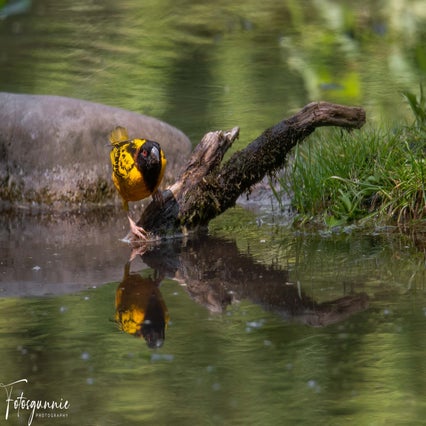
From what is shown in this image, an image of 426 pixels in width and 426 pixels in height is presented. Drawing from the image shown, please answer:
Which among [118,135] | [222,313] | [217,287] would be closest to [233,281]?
[217,287]

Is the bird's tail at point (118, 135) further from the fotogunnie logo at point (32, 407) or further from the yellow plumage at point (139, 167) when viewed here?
the fotogunnie logo at point (32, 407)

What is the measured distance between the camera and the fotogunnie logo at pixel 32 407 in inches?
203

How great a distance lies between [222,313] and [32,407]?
1678 mm

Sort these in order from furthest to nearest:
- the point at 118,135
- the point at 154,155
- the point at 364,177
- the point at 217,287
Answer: the point at 118,135
the point at 364,177
the point at 154,155
the point at 217,287

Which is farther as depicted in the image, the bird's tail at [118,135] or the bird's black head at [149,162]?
the bird's tail at [118,135]

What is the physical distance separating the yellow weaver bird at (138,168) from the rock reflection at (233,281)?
0.43 metres

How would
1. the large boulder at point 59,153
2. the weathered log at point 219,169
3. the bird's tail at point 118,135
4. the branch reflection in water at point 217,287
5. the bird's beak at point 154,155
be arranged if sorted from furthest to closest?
the large boulder at point 59,153, the bird's tail at point 118,135, the weathered log at point 219,169, the bird's beak at point 154,155, the branch reflection in water at point 217,287

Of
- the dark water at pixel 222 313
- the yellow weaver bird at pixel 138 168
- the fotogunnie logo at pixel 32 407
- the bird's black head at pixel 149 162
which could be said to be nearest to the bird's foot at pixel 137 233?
the yellow weaver bird at pixel 138 168

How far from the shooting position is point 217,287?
719cm

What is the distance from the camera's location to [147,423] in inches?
195

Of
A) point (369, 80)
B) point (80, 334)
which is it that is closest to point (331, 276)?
point (80, 334)

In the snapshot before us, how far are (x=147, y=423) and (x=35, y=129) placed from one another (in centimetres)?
566

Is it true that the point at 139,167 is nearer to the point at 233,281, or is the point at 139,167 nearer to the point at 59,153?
the point at 233,281

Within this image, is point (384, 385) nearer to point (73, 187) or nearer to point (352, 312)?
point (352, 312)
